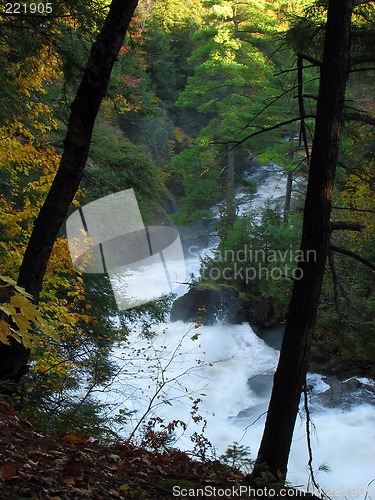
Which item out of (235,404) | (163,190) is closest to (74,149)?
(163,190)

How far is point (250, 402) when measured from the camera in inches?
440

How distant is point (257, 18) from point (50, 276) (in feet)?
56.7

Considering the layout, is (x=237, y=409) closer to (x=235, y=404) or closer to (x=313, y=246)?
(x=235, y=404)

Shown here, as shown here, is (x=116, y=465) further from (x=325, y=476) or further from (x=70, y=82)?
(x=325, y=476)

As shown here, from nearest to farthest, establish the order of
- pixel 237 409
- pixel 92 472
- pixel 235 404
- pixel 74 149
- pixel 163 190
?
pixel 92 472 < pixel 74 149 < pixel 237 409 < pixel 235 404 < pixel 163 190

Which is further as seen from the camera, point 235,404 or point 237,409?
point 235,404

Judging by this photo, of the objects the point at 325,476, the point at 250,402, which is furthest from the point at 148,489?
Answer: the point at 250,402

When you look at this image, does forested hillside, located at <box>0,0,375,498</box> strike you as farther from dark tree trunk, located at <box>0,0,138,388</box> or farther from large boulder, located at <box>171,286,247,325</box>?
large boulder, located at <box>171,286,247,325</box>

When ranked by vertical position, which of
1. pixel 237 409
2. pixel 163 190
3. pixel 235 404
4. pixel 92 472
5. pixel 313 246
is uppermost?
pixel 163 190

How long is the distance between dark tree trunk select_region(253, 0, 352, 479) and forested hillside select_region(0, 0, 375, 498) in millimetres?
11

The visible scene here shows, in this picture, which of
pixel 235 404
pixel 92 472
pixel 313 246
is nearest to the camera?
pixel 92 472

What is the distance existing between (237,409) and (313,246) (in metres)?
7.61

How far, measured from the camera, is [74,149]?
14.0ft

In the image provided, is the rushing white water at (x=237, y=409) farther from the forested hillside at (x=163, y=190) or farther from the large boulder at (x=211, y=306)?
the large boulder at (x=211, y=306)
